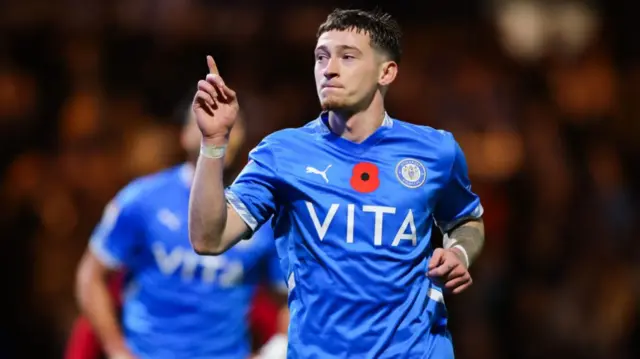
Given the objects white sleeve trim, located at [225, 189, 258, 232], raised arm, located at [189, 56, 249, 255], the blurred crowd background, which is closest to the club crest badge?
white sleeve trim, located at [225, 189, 258, 232]

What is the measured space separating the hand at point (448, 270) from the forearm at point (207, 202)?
674mm

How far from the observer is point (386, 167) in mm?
3777

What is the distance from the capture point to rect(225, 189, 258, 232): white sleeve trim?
3.60 meters

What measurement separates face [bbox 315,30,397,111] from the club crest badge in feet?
0.83

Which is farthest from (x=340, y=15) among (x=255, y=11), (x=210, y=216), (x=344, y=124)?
(x=255, y=11)

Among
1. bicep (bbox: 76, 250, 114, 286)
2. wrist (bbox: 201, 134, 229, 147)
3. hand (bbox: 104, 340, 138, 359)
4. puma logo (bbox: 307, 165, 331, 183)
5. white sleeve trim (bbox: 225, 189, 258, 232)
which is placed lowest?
hand (bbox: 104, 340, 138, 359)

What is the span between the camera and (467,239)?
13.0 feet

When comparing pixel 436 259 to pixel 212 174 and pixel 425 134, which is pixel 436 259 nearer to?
pixel 425 134

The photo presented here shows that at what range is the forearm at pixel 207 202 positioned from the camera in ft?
11.2

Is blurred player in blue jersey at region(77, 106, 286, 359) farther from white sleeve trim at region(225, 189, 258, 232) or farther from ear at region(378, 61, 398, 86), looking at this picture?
white sleeve trim at region(225, 189, 258, 232)

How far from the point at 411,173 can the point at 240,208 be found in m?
0.60

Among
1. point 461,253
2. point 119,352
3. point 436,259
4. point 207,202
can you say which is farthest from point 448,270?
point 119,352

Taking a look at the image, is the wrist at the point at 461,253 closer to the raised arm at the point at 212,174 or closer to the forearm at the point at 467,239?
the forearm at the point at 467,239

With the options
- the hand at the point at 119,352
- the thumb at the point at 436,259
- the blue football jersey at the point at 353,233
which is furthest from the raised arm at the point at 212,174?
the hand at the point at 119,352
